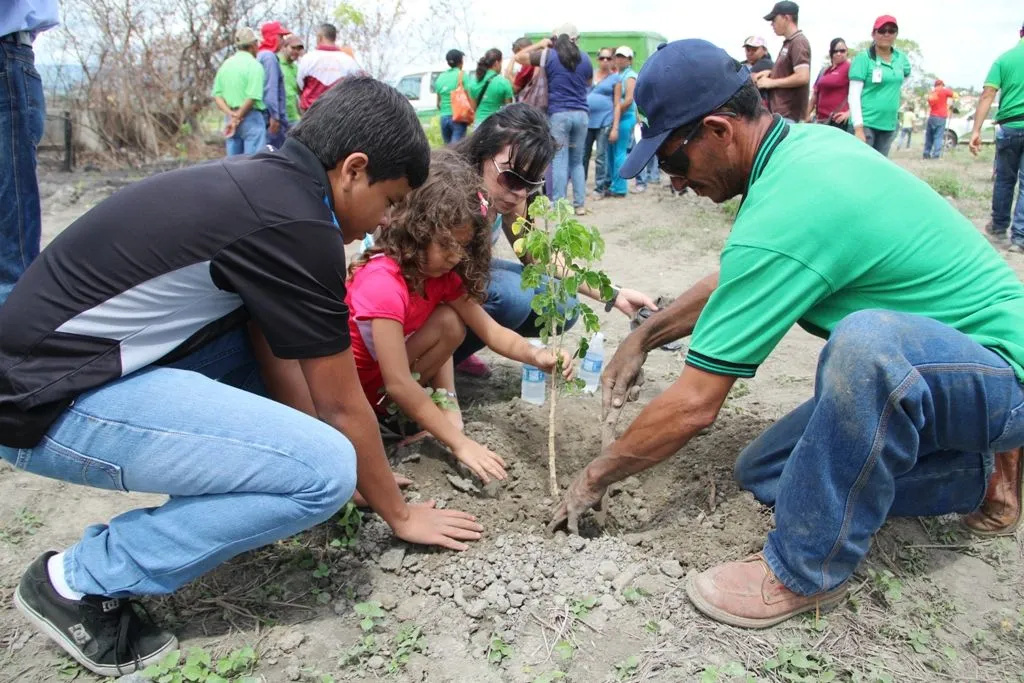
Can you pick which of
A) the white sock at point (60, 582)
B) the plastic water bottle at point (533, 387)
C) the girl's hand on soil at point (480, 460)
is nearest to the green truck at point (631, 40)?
the plastic water bottle at point (533, 387)

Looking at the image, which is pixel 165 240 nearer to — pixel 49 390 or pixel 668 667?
pixel 49 390

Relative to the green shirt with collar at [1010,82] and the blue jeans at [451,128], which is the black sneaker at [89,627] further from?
the blue jeans at [451,128]

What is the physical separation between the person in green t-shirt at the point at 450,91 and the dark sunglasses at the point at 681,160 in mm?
7481

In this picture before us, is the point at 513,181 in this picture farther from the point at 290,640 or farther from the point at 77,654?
the point at 77,654

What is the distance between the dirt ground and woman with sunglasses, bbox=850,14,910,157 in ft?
17.4

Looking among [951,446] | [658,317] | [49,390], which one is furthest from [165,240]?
[951,446]

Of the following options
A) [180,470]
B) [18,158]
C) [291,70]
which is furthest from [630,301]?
[291,70]

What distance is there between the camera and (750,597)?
2.04 metres

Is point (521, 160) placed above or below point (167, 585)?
above

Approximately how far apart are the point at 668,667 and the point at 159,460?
137 cm

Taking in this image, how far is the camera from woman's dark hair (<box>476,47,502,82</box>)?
28.5 ft

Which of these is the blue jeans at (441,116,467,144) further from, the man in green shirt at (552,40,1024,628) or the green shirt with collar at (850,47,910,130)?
the man in green shirt at (552,40,1024,628)

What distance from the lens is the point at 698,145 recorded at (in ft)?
7.07

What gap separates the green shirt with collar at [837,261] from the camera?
1.87 metres
